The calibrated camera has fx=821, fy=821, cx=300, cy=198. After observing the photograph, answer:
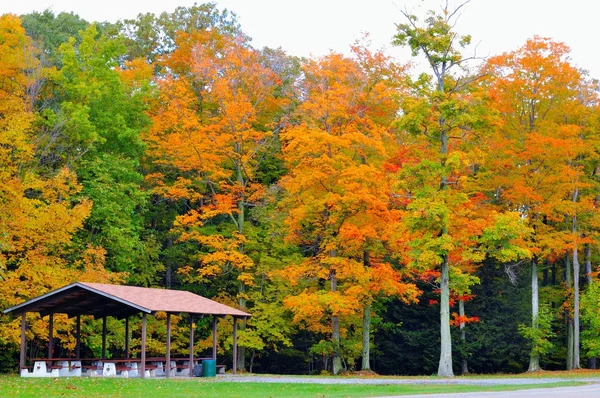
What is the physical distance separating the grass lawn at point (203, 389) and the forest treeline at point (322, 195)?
340 inches

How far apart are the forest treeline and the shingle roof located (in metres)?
2.49

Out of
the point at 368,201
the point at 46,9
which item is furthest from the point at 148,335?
the point at 46,9

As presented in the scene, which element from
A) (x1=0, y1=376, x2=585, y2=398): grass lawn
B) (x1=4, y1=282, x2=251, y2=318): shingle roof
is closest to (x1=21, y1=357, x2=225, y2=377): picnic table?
(x1=4, y1=282, x2=251, y2=318): shingle roof

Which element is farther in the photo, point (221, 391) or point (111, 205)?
point (111, 205)

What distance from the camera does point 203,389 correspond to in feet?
78.9

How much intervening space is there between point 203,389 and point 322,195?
645 inches

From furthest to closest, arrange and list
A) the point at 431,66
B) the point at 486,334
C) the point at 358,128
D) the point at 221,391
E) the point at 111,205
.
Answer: the point at 486,334 → the point at 358,128 → the point at 111,205 → the point at 431,66 → the point at 221,391

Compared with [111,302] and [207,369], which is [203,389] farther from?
[207,369]

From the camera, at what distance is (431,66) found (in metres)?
34.9

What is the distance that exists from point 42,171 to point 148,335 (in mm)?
9444

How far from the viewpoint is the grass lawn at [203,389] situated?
21125 millimetres

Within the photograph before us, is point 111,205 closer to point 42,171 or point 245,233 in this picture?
point 42,171

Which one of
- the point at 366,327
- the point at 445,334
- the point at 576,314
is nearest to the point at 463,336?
the point at 576,314

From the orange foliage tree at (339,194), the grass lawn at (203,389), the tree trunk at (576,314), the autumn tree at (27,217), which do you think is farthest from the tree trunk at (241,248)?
the tree trunk at (576,314)
